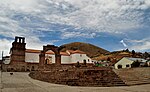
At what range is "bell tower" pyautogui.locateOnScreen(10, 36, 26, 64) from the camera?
129ft

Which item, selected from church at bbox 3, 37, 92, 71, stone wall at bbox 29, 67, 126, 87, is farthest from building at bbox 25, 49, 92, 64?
stone wall at bbox 29, 67, 126, 87

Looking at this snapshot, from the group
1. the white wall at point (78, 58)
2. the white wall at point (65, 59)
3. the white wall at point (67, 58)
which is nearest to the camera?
the white wall at point (67, 58)

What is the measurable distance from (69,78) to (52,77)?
2.38m

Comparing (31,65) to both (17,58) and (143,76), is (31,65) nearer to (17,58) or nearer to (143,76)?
(17,58)

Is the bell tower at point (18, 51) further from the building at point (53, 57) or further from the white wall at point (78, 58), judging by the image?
the white wall at point (78, 58)

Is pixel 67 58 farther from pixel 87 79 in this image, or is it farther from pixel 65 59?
pixel 87 79

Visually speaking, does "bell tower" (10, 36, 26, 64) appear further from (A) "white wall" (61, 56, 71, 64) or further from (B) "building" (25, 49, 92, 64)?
(A) "white wall" (61, 56, 71, 64)

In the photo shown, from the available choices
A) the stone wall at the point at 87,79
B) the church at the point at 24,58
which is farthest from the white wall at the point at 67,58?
the stone wall at the point at 87,79

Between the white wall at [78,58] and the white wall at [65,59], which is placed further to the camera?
the white wall at [78,58]

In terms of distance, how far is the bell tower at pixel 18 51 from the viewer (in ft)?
129

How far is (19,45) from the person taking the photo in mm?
40125

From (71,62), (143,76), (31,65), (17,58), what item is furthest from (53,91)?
(71,62)

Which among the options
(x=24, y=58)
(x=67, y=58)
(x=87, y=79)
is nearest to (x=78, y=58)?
(x=67, y=58)

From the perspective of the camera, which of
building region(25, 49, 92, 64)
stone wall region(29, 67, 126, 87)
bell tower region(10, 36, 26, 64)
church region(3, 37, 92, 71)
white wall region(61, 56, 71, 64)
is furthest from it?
white wall region(61, 56, 71, 64)
